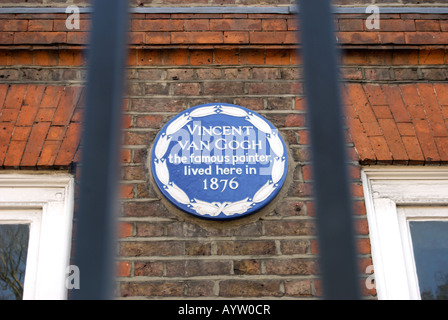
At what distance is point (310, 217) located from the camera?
2803mm

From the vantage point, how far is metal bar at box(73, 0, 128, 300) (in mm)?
1015


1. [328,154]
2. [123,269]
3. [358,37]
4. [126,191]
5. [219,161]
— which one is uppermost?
[358,37]

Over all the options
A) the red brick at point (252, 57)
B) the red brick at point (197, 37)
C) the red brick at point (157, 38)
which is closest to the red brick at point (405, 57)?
the red brick at point (252, 57)

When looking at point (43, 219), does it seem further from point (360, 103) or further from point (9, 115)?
point (360, 103)

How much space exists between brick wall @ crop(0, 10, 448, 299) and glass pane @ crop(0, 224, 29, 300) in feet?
1.05

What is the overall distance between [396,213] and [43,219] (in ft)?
5.59

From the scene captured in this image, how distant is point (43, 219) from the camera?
2.80 metres

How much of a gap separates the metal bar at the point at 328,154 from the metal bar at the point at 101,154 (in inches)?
14.4

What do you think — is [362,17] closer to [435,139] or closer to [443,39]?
[443,39]

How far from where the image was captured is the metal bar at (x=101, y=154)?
39.9 inches

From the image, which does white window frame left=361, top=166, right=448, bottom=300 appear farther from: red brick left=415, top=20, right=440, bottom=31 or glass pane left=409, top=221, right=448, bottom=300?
red brick left=415, top=20, right=440, bottom=31

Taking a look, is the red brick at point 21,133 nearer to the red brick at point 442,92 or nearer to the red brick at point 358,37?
the red brick at point 358,37

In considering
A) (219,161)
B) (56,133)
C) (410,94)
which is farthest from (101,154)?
(410,94)

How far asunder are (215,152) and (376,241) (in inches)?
34.5
